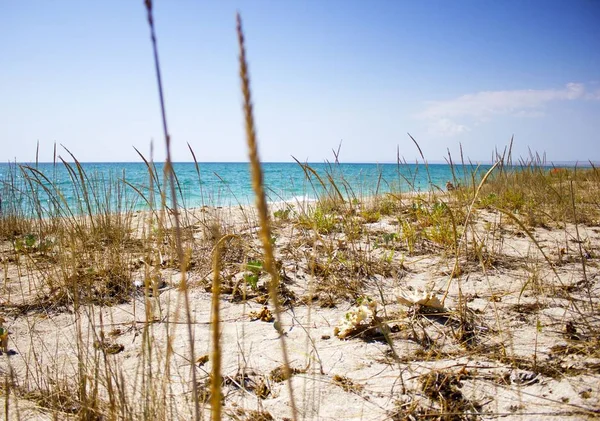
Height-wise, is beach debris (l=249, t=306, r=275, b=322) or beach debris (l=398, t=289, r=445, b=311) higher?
beach debris (l=398, t=289, r=445, b=311)

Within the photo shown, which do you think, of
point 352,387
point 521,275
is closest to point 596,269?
point 521,275

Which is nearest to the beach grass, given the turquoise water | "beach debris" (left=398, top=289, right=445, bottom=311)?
"beach debris" (left=398, top=289, right=445, bottom=311)

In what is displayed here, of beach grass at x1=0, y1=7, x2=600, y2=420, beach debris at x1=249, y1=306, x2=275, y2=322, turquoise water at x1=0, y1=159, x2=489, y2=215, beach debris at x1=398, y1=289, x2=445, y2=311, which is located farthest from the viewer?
turquoise water at x1=0, y1=159, x2=489, y2=215

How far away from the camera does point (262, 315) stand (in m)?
1.89

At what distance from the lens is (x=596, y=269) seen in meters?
2.28

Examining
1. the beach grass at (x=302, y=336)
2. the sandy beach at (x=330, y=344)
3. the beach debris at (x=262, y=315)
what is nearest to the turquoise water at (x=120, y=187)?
the beach grass at (x=302, y=336)

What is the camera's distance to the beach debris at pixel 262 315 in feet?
6.17

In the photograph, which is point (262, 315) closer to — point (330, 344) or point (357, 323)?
point (330, 344)

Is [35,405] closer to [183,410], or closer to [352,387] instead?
[183,410]

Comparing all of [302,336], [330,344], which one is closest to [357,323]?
[330,344]

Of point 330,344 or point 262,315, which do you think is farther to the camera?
point 262,315

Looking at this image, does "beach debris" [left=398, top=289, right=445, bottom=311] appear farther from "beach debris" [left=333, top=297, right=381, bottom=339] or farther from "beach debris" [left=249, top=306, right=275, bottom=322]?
"beach debris" [left=249, top=306, right=275, bottom=322]

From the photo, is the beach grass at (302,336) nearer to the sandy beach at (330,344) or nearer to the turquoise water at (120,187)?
the sandy beach at (330,344)

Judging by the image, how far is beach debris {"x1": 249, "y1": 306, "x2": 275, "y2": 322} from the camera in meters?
1.88
